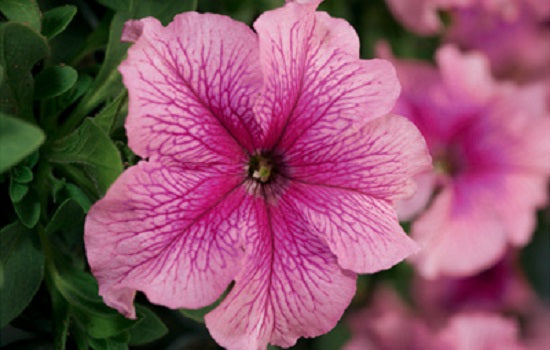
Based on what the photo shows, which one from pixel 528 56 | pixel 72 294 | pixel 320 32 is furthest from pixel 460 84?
pixel 72 294

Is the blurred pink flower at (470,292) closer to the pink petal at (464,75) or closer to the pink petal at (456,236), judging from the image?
the pink petal at (456,236)

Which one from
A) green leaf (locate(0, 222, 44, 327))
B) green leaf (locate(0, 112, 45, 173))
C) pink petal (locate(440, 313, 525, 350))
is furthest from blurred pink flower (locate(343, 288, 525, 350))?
green leaf (locate(0, 112, 45, 173))

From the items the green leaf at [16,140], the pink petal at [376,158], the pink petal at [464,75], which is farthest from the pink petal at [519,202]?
the green leaf at [16,140]

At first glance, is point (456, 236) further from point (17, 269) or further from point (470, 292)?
point (17, 269)

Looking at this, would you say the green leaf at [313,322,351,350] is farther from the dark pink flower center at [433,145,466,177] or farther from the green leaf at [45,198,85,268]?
the green leaf at [45,198,85,268]

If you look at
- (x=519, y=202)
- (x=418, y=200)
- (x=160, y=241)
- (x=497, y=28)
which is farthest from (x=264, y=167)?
(x=497, y=28)

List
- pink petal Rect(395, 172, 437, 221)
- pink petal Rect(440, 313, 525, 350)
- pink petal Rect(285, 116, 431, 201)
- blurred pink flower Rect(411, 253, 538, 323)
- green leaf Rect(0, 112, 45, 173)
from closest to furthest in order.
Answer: green leaf Rect(0, 112, 45, 173) → pink petal Rect(285, 116, 431, 201) → pink petal Rect(395, 172, 437, 221) → pink petal Rect(440, 313, 525, 350) → blurred pink flower Rect(411, 253, 538, 323)
